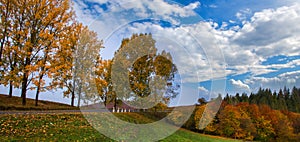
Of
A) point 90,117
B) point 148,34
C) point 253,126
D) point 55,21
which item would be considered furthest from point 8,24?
point 253,126

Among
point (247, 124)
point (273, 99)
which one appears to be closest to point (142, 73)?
point (247, 124)

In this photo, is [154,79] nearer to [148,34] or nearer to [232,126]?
[148,34]

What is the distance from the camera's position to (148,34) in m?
10.4

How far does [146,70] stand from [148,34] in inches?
352

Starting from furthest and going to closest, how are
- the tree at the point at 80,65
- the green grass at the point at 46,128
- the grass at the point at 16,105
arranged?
the tree at the point at 80,65, the grass at the point at 16,105, the green grass at the point at 46,128

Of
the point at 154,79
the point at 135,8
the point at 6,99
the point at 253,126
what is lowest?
the point at 253,126

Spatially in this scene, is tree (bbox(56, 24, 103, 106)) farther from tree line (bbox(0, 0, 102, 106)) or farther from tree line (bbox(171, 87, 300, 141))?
tree line (bbox(171, 87, 300, 141))

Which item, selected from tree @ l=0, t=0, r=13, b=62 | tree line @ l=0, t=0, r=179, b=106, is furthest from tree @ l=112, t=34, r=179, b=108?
tree @ l=0, t=0, r=13, b=62

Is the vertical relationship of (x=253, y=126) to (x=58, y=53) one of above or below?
below

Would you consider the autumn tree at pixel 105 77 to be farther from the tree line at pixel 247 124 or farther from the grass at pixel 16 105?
the tree line at pixel 247 124

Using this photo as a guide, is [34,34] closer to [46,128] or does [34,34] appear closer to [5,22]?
[5,22]

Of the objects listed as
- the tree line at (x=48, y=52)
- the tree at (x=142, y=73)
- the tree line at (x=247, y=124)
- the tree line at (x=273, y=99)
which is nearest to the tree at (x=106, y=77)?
the tree line at (x=48, y=52)

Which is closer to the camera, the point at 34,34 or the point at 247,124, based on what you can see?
the point at 34,34

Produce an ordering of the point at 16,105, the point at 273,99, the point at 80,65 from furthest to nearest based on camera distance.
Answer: the point at 273,99 → the point at 80,65 → the point at 16,105
